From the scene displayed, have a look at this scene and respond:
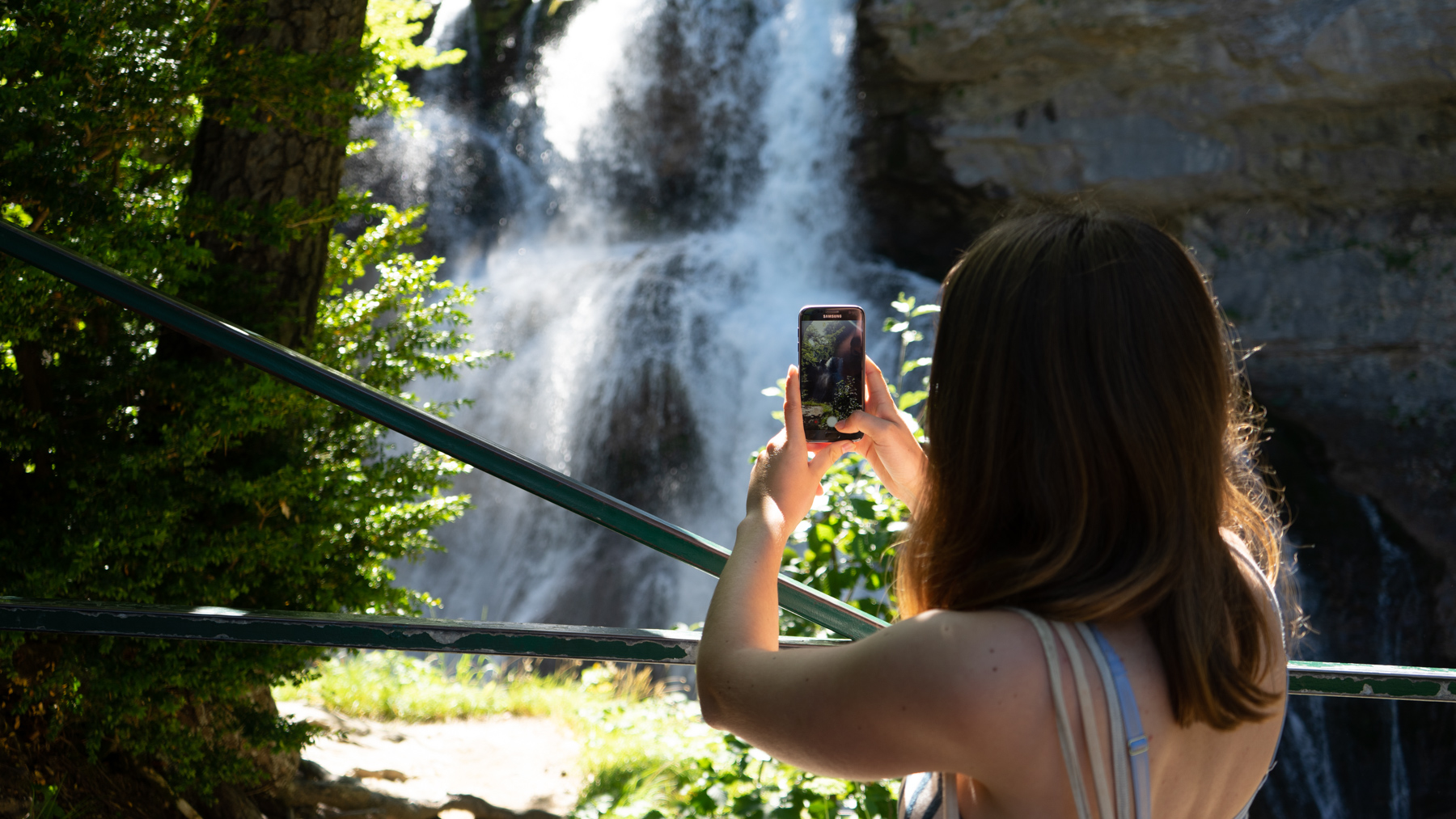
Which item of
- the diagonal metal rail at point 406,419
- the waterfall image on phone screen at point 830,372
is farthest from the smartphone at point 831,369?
the diagonal metal rail at point 406,419

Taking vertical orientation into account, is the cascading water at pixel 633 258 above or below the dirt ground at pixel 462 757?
above

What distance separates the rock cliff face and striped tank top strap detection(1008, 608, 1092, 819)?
925 cm

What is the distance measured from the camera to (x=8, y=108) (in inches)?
86.4

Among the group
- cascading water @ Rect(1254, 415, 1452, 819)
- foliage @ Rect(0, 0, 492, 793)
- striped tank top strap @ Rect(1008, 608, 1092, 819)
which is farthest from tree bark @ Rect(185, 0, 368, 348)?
cascading water @ Rect(1254, 415, 1452, 819)

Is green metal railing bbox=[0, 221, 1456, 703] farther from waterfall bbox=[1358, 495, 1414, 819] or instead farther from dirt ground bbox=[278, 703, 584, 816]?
waterfall bbox=[1358, 495, 1414, 819]

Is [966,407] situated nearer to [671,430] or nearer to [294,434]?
[294,434]

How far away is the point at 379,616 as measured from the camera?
1218mm

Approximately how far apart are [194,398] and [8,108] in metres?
0.75

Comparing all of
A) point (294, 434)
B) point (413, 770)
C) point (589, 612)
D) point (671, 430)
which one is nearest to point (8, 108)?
point (294, 434)

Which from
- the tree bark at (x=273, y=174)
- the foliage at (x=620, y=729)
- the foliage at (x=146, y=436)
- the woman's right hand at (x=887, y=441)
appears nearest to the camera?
the woman's right hand at (x=887, y=441)

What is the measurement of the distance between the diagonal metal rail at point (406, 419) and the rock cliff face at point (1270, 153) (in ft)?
30.0

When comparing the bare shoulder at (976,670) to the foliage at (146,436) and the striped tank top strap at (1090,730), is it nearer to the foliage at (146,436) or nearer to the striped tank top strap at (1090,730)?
the striped tank top strap at (1090,730)

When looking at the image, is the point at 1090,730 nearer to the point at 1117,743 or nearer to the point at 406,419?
the point at 1117,743

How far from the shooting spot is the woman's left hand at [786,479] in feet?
3.70
